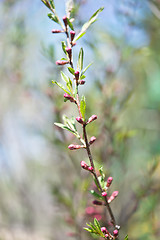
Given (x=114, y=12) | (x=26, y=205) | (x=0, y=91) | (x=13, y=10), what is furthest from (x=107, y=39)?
(x=0, y=91)

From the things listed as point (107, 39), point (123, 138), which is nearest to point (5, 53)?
point (107, 39)

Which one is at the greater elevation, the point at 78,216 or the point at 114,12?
the point at 114,12

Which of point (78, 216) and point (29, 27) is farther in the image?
point (29, 27)

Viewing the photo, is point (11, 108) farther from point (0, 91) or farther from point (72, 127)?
point (72, 127)

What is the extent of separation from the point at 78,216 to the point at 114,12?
80 centimetres

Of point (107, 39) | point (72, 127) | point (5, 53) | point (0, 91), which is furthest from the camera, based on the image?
point (0, 91)

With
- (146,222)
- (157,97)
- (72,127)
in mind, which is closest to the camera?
(72,127)

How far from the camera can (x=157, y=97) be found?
210cm

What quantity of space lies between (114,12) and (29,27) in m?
0.78

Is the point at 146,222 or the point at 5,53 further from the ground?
the point at 5,53

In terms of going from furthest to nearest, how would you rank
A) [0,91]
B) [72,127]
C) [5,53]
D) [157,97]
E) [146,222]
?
[0,91] → [157,97] → [5,53] → [146,222] → [72,127]

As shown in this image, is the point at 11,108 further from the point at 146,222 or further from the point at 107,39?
the point at 146,222

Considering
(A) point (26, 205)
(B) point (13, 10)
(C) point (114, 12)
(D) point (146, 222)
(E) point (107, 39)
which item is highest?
(B) point (13, 10)

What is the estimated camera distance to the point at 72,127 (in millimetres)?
453
